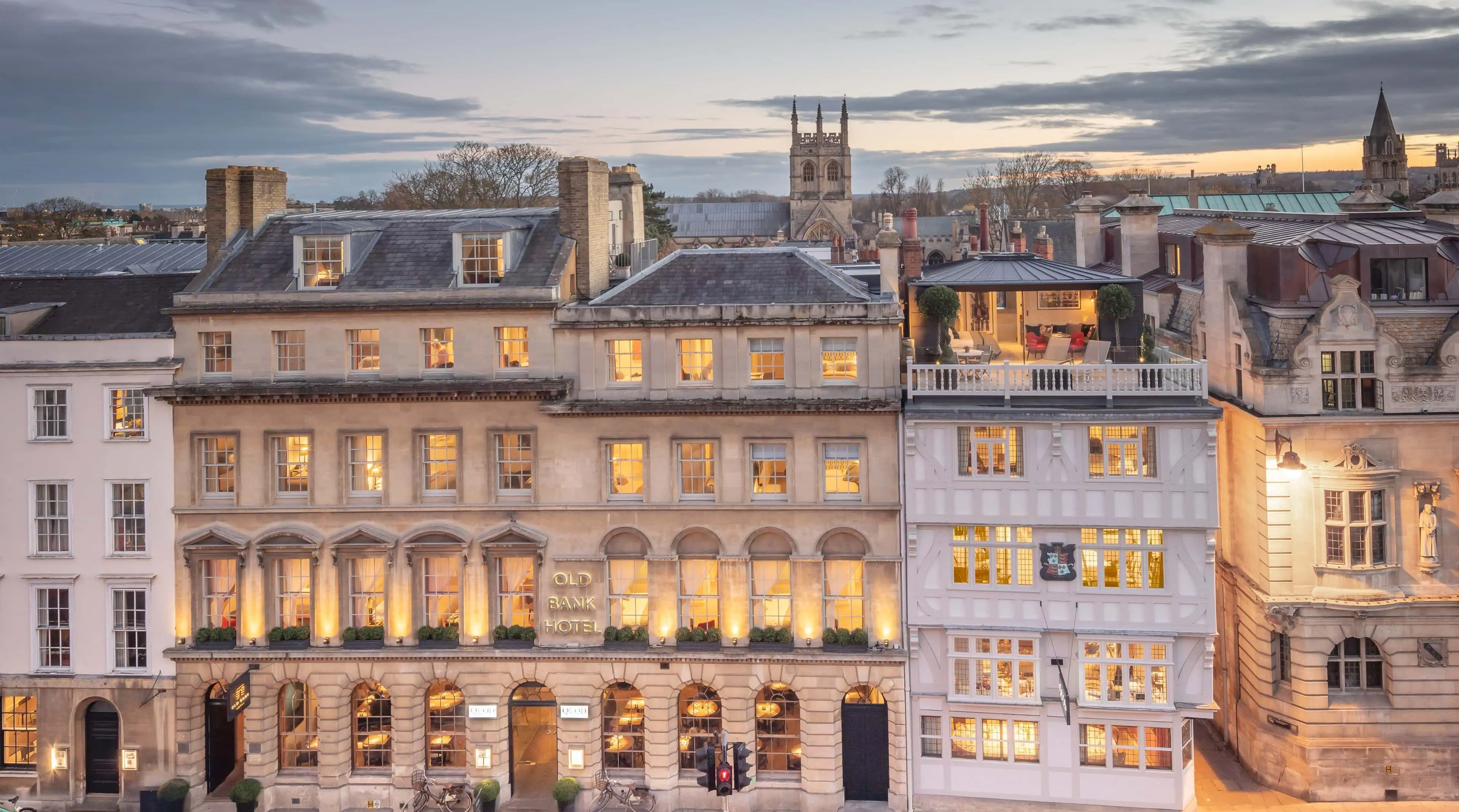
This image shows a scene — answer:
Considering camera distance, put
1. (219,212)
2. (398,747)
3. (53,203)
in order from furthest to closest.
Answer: (53,203) < (219,212) < (398,747)

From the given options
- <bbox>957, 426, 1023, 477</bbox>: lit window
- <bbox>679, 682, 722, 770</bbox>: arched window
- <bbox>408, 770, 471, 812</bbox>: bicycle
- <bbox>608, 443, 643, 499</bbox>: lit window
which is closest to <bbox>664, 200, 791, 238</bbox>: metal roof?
<bbox>608, 443, 643, 499</bbox>: lit window

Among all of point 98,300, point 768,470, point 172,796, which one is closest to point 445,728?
point 172,796

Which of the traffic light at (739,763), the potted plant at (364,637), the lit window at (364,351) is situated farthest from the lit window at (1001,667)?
the lit window at (364,351)

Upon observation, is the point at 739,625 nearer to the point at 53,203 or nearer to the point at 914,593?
the point at 914,593

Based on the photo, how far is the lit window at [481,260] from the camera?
35.3 metres

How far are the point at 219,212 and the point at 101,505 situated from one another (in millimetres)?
9290

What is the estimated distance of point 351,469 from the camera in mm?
35094

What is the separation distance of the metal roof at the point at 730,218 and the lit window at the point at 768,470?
12036 cm

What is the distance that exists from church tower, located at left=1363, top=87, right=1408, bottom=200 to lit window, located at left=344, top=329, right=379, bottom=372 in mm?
116063

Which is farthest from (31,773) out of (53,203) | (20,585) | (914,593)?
(53,203)

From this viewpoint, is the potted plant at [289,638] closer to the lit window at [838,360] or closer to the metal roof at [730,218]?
the lit window at [838,360]

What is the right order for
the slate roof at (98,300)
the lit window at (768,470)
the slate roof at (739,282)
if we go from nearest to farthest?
the lit window at (768,470)
the slate roof at (739,282)
the slate roof at (98,300)

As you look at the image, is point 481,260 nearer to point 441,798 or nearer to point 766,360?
point 766,360

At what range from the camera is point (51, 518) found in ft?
116
